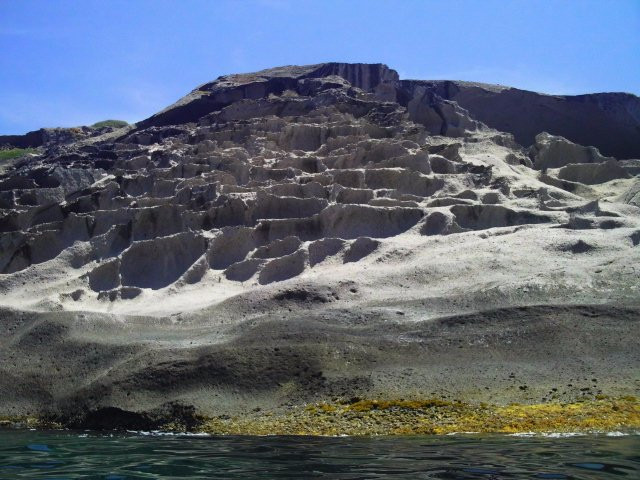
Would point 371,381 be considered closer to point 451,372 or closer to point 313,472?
point 451,372

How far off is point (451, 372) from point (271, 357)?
4836mm

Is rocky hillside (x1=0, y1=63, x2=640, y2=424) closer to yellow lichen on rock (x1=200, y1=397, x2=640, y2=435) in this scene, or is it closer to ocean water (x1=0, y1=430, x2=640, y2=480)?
yellow lichen on rock (x1=200, y1=397, x2=640, y2=435)

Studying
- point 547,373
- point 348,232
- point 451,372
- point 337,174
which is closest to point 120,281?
point 348,232

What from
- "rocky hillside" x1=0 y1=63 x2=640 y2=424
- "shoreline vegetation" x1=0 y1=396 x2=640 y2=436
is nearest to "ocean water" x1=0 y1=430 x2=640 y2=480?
"shoreline vegetation" x1=0 y1=396 x2=640 y2=436

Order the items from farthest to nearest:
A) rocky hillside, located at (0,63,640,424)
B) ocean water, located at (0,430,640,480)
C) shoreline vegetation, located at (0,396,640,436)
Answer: rocky hillside, located at (0,63,640,424) < shoreline vegetation, located at (0,396,640,436) < ocean water, located at (0,430,640,480)

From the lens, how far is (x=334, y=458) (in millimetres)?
12758

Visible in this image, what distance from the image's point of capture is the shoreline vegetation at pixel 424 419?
15.3 metres

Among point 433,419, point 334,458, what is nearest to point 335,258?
point 433,419

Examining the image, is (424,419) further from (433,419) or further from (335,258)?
(335,258)

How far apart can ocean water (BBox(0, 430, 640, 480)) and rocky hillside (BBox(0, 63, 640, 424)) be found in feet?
10.1

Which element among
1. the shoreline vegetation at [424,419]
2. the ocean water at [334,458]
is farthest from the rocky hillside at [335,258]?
the ocean water at [334,458]

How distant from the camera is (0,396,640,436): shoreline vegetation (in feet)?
50.2

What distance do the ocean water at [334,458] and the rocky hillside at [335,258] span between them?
308cm

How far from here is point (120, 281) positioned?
29.7 metres
